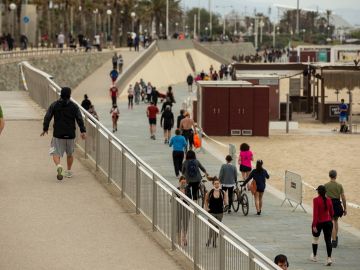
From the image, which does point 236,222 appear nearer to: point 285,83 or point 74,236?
point 74,236

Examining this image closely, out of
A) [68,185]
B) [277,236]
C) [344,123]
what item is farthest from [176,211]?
[344,123]

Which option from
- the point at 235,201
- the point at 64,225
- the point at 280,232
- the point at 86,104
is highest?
the point at 86,104

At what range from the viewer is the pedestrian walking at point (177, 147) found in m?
23.1

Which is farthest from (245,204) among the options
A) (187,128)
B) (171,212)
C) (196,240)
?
(196,240)

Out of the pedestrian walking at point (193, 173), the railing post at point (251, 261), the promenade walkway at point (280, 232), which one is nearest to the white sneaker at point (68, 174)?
the pedestrian walking at point (193, 173)

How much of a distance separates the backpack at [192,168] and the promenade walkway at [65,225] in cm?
186

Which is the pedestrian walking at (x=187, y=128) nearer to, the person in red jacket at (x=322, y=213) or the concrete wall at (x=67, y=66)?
the person in red jacket at (x=322, y=213)

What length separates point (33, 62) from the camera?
187 ft

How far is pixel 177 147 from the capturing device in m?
23.3

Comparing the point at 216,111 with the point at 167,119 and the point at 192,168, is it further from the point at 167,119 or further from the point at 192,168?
the point at 192,168

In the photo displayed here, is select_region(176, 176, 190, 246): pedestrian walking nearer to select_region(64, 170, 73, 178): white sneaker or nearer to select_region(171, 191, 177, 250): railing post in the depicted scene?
select_region(171, 191, 177, 250): railing post

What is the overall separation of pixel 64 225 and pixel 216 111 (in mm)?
27622

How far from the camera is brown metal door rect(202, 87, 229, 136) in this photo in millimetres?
38875

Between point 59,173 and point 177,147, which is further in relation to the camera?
point 177,147
